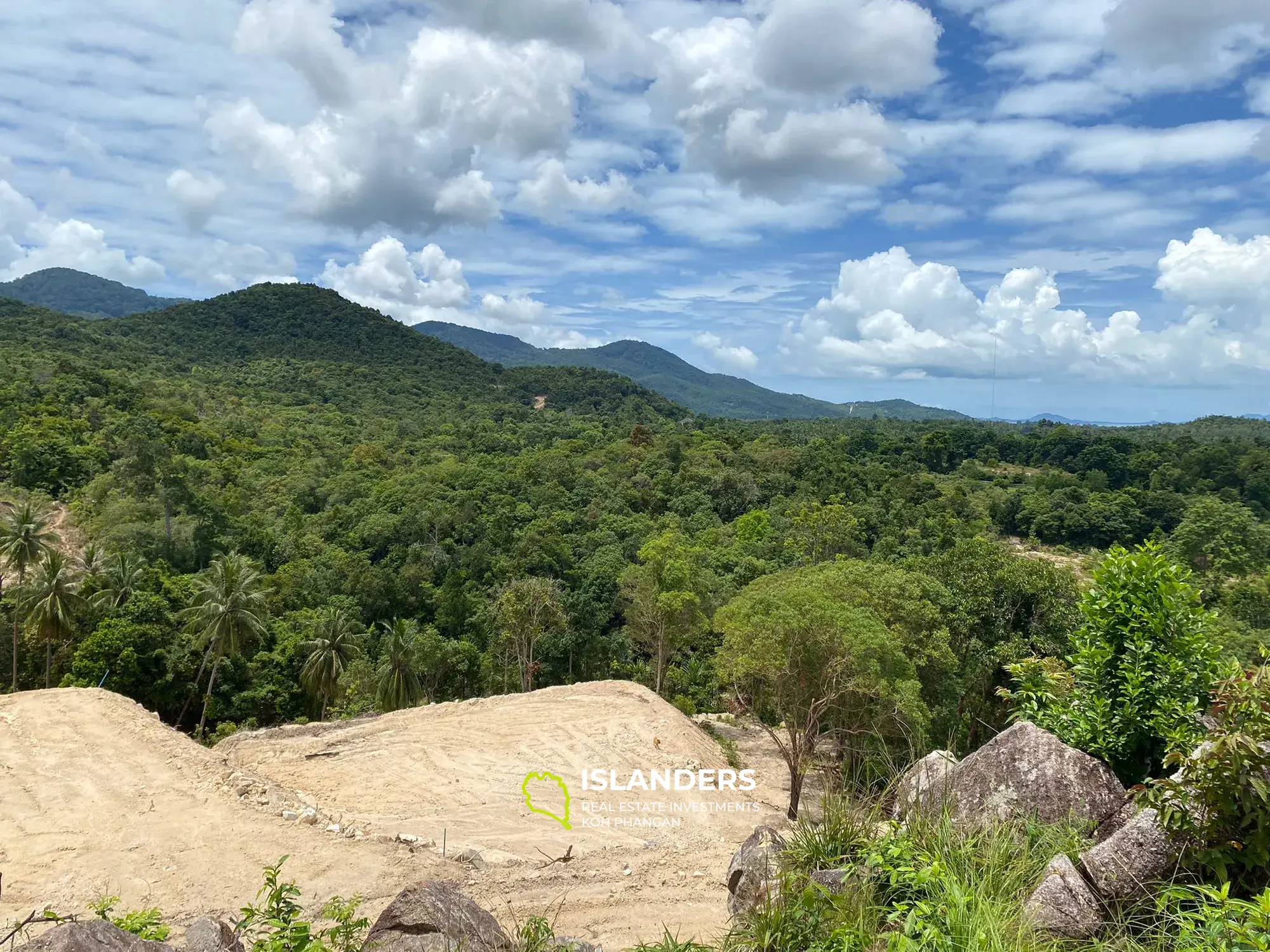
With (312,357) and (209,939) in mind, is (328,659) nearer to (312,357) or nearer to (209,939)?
(209,939)

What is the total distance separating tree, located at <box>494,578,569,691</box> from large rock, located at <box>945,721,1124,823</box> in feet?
60.7

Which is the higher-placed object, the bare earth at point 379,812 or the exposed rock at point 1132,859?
the exposed rock at point 1132,859

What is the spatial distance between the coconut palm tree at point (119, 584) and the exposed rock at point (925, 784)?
25.5m

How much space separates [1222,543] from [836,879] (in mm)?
44998

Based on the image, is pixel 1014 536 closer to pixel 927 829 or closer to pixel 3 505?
pixel 927 829

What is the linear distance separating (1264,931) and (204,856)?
478 inches

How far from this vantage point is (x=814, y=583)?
52.7 feet

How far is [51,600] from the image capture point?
1978cm

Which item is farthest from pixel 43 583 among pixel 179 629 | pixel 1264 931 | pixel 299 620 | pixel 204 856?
pixel 1264 931

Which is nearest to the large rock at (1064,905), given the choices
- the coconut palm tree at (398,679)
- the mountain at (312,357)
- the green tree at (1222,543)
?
the coconut palm tree at (398,679)

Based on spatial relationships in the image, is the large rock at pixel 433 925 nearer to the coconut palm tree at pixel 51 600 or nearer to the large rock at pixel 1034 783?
the large rock at pixel 1034 783

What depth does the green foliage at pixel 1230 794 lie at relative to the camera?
333 cm

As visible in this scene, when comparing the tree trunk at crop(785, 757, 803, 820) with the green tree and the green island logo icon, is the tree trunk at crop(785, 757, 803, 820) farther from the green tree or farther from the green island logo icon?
the green tree

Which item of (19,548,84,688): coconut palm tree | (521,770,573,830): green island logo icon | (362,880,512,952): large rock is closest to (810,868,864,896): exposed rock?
(362,880,512,952): large rock
